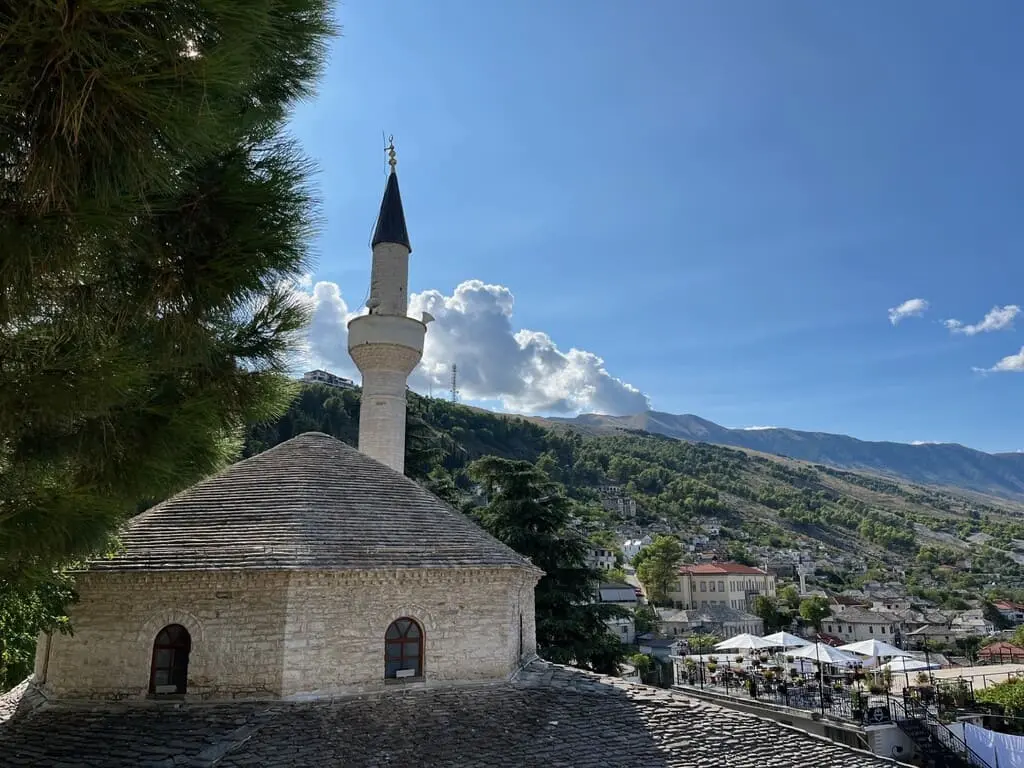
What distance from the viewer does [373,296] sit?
67.7ft

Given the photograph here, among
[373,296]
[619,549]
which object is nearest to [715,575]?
[619,549]

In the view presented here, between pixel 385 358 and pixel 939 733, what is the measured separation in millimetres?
21891

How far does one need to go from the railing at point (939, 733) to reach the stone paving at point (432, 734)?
47.0 feet

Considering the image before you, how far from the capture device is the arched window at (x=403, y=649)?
40.3 feet

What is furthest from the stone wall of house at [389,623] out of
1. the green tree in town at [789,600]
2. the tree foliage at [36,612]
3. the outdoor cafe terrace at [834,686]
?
the green tree in town at [789,600]

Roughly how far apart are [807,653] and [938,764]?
7.73 metres

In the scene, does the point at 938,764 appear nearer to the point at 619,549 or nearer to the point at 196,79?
the point at 196,79

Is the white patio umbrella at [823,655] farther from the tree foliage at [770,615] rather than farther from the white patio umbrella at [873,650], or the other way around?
the tree foliage at [770,615]

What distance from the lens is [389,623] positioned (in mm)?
12242

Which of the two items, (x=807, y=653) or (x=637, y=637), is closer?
(x=807, y=653)

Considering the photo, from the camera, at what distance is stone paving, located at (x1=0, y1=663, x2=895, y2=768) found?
388 inches

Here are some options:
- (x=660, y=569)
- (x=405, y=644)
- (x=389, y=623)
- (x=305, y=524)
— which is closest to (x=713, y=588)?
(x=660, y=569)

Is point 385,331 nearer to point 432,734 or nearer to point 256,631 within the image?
point 256,631

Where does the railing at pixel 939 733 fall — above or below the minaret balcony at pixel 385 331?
below
